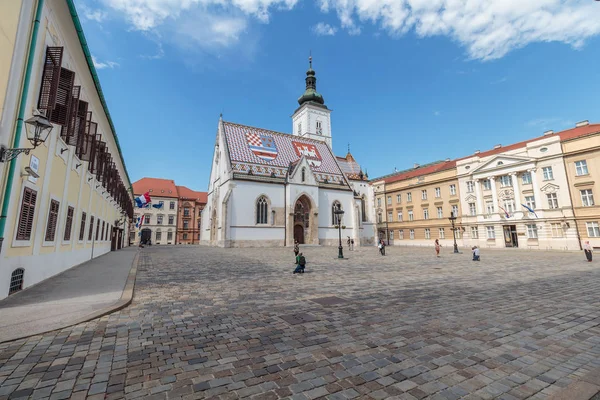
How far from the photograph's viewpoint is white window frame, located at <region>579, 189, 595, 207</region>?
28.3 meters

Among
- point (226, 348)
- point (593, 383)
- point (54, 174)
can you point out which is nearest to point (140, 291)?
point (226, 348)

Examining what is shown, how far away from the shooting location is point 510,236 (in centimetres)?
3488

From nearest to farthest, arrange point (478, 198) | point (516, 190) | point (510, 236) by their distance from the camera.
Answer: point (516, 190) → point (510, 236) → point (478, 198)

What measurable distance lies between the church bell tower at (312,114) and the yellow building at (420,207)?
16.1 metres

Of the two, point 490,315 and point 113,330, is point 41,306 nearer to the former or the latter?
point 113,330

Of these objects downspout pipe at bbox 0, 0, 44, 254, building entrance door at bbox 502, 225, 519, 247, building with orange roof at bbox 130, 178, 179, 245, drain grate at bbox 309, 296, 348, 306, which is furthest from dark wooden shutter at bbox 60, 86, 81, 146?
building with orange roof at bbox 130, 178, 179, 245

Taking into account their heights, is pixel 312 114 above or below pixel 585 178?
above

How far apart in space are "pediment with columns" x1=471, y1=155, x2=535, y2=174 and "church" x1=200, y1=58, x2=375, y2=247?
1730 centimetres

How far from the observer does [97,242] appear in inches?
770

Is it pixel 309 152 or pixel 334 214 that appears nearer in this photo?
pixel 334 214

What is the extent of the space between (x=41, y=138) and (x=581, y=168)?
1663 inches

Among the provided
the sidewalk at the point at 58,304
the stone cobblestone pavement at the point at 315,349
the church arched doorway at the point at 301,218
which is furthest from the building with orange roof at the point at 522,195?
the sidewalk at the point at 58,304

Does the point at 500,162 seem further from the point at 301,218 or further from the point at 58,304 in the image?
the point at 58,304

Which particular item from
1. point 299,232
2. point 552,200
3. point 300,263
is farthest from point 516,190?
point 300,263
